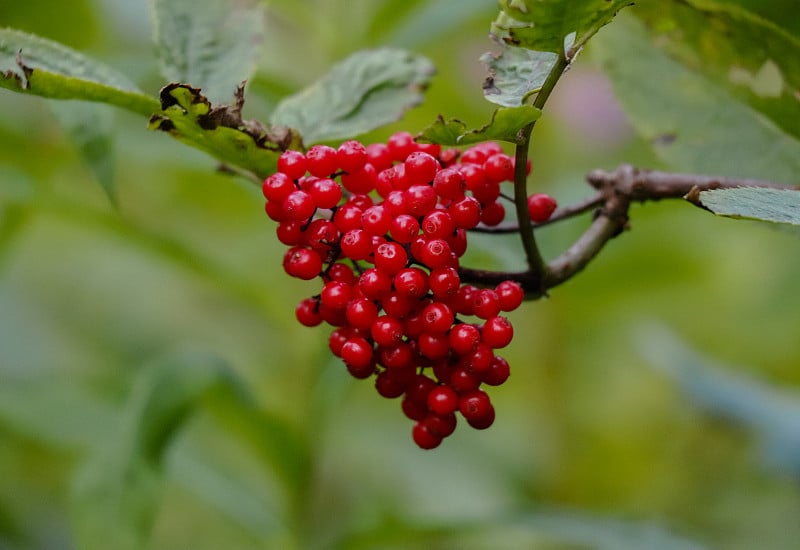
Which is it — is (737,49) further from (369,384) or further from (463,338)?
(369,384)

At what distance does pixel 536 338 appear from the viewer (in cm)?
231

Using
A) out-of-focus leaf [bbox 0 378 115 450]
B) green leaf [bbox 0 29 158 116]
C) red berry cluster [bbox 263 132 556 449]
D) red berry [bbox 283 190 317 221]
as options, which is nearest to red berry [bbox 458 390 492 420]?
red berry cluster [bbox 263 132 556 449]

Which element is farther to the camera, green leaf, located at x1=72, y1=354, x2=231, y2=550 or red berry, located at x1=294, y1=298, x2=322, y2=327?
green leaf, located at x1=72, y1=354, x2=231, y2=550

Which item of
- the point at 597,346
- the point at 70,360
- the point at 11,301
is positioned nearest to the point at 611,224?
the point at 597,346

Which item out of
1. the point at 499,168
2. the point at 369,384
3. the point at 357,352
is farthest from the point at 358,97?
the point at 369,384

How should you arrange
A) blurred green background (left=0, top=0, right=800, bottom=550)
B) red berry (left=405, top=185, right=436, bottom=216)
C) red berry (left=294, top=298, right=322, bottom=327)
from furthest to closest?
blurred green background (left=0, top=0, right=800, bottom=550) < red berry (left=294, top=298, right=322, bottom=327) < red berry (left=405, top=185, right=436, bottom=216)

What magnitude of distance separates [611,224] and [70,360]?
88.8 inches

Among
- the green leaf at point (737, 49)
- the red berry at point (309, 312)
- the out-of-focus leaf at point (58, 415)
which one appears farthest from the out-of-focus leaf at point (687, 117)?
the out-of-focus leaf at point (58, 415)

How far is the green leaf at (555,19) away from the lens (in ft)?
2.24

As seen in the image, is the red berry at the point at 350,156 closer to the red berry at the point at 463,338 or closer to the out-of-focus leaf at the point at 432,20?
the red berry at the point at 463,338

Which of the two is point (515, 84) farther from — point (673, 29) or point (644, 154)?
point (644, 154)

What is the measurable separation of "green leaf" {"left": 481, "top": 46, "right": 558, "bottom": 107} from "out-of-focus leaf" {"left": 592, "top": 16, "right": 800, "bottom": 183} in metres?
0.31

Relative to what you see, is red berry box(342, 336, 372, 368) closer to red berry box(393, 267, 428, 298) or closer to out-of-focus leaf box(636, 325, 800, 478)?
red berry box(393, 267, 428, 298)

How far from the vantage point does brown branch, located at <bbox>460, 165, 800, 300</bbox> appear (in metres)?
0.81
